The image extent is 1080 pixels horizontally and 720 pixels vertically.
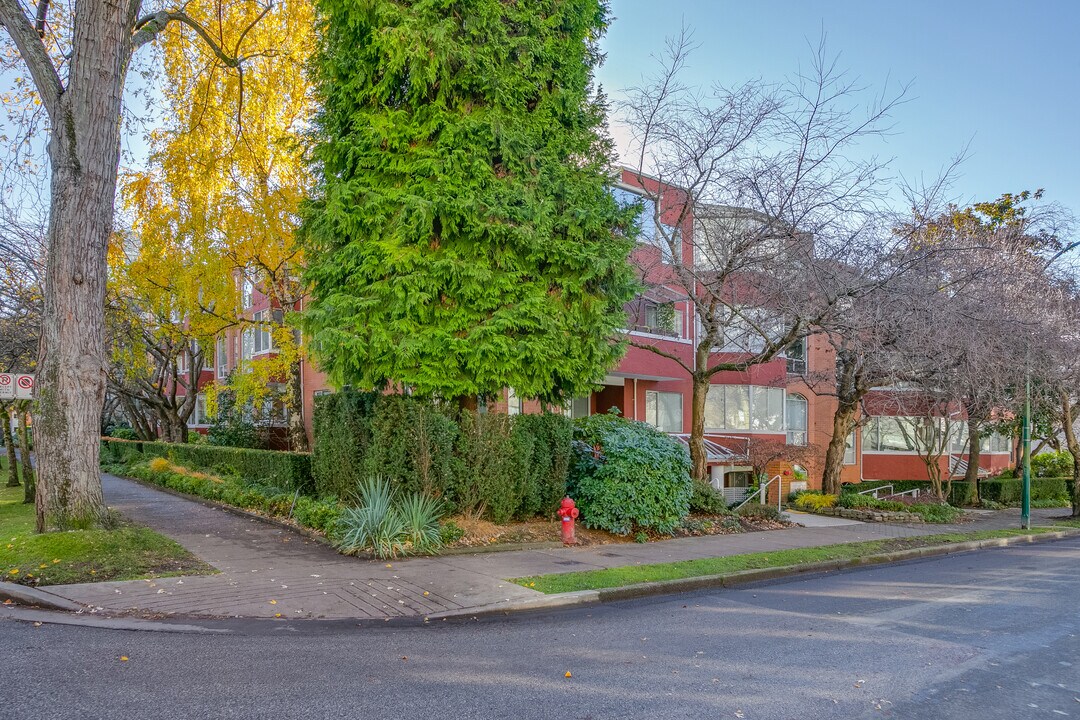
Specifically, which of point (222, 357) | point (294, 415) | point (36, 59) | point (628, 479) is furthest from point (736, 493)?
point (222, 357)

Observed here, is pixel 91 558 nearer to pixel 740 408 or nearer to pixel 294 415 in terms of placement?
pixel 294 415

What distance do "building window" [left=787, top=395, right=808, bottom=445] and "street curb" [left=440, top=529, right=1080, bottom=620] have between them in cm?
1398

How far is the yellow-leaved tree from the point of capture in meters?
→ 17.0

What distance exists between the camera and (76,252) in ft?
33.6

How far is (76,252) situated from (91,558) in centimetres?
405

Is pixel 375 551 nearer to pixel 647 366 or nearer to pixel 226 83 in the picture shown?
pixel 226 83

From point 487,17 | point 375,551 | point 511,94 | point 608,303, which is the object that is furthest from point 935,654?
point 487,17

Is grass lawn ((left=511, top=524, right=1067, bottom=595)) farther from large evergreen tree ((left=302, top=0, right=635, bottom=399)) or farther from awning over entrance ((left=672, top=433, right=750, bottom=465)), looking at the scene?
awning over entrance ((left=672, top=433, right=750, bottom=465))

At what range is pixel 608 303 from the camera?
13555 millimetres

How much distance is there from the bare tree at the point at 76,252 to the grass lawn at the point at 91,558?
47cm

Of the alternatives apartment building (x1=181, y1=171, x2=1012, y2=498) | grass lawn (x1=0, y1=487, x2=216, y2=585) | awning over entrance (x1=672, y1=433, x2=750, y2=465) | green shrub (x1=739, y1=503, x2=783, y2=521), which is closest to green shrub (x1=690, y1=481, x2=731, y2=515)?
green shrub (x1=739, y1=503, x2=783, y2=521)

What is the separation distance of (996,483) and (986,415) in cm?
730

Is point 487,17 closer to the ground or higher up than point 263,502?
higher up

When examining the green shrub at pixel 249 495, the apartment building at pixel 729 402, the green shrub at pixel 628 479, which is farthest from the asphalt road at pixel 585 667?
the apartment building at pixel 729 402
